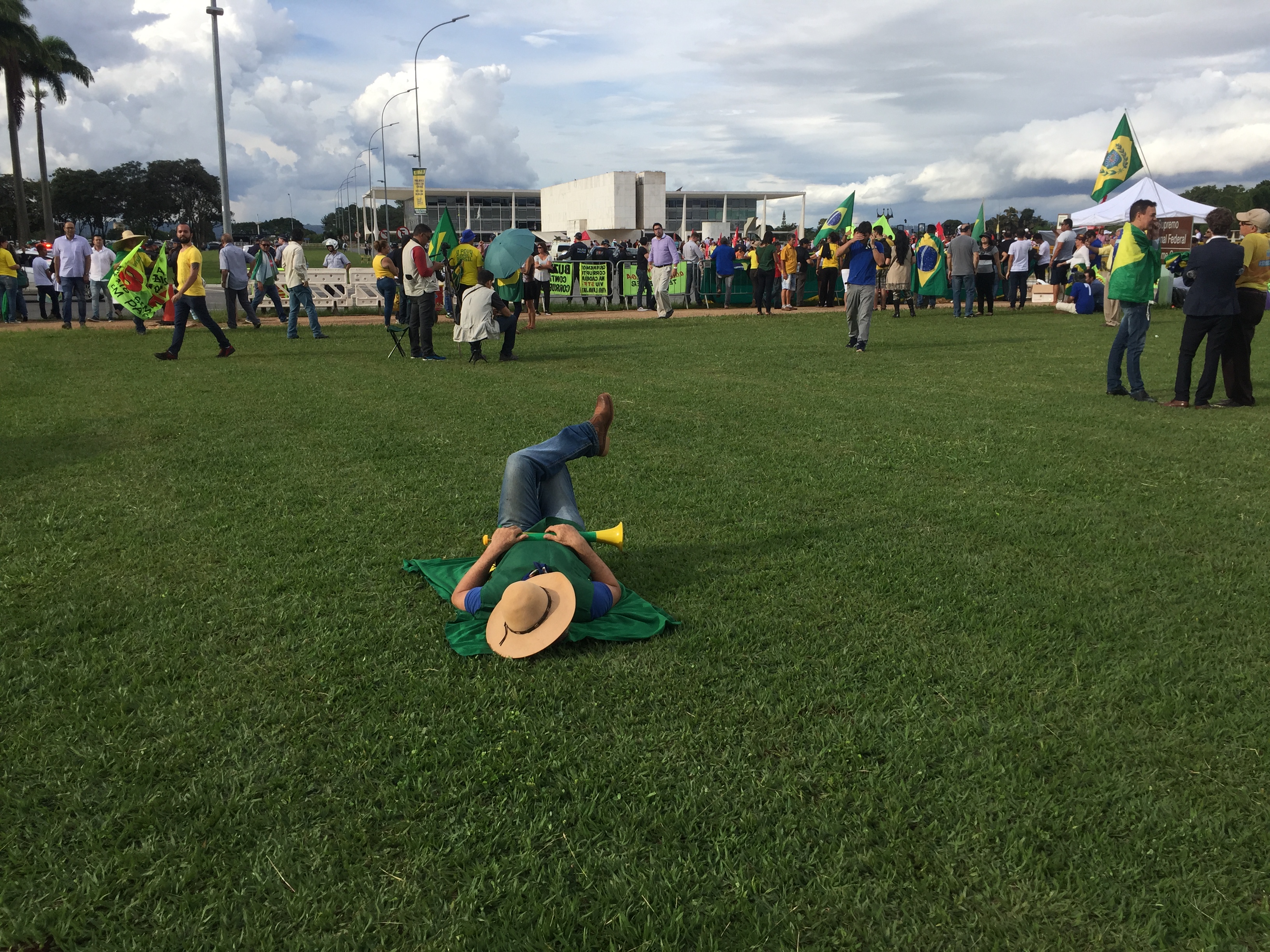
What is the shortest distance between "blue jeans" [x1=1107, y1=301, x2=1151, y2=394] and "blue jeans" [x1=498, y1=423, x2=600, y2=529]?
730cm

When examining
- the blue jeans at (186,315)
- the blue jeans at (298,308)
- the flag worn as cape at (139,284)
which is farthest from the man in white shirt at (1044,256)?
the flag worn as cape at (139,284)

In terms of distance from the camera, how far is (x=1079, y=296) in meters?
21.6

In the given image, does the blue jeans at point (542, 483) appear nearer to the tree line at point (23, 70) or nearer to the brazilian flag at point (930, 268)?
the brazilian flag at point (930, 268)

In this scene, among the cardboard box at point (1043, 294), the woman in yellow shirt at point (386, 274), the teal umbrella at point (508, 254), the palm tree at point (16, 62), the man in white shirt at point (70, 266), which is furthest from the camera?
the palm tree at point (16, 62)

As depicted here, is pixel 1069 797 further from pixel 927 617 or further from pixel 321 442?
pixel 321 442

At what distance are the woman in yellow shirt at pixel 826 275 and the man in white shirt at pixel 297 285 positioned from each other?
37.9 feet

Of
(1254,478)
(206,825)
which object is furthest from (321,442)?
(1254,478)

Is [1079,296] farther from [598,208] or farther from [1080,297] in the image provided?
[598,208]

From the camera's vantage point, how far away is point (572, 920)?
2.43 m

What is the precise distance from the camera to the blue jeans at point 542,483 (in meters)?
4.59

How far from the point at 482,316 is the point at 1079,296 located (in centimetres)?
1524

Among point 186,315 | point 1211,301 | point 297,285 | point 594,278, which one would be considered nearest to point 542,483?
point 1211,301

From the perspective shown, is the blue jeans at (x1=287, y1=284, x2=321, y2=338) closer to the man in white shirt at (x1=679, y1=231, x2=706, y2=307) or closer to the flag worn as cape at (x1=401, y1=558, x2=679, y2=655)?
the man in white shirt at (x1=679, y1=231, x2=706, y2=307)

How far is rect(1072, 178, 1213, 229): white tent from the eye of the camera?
26.4 meters
